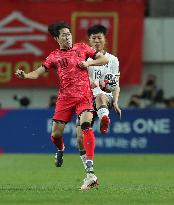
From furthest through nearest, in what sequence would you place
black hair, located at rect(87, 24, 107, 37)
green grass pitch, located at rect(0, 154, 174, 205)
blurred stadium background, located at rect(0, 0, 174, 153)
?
blurred stadium background, located at rect(0, 0, 174, 153)
black hair, located at rect(87, 24, 107, 37)
green grass pitch, located at rect(0, 154, 174, 205)

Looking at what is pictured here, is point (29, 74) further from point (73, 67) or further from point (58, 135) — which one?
point (58, 135)

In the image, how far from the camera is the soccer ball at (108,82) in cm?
1481

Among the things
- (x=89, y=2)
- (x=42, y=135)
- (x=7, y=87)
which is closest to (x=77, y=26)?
(x=89, y=2)

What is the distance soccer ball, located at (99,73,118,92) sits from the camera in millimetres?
14814

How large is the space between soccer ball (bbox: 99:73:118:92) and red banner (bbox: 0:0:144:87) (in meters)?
13.5

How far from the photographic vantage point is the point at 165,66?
3058 cm

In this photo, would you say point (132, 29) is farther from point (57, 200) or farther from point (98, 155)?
point (57, 200)

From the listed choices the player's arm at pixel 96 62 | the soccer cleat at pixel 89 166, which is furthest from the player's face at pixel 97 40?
the soccer cleat at pixel 89 166

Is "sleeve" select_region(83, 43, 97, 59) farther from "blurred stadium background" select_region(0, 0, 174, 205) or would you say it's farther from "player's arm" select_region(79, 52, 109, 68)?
"blurred stadium background" select_region(0, 0, 174, 205)

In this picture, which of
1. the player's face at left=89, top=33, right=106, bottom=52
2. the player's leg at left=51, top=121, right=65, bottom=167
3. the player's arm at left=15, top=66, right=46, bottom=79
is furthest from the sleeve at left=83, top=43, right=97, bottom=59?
the player's leg at left=51, top=121, right=65, bottom=167

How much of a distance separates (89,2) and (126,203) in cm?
1851

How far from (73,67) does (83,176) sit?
143 inches

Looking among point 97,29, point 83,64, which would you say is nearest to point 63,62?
point 83,64

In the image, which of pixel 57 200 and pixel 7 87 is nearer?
pixel 57 200
